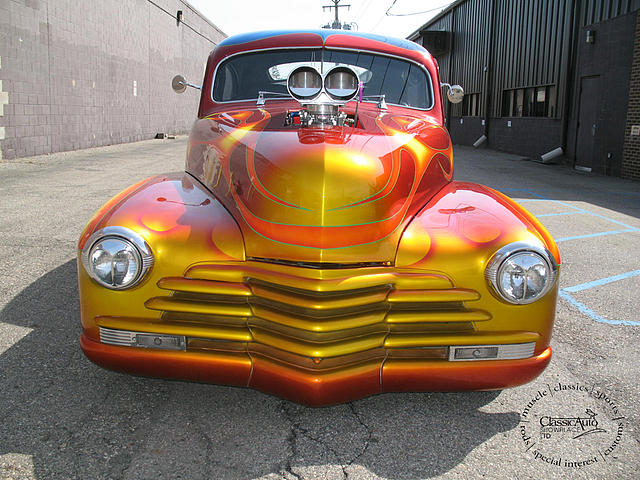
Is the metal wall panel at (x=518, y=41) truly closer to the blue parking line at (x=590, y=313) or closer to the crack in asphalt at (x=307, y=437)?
the blue parking line at (x=590, y=313)

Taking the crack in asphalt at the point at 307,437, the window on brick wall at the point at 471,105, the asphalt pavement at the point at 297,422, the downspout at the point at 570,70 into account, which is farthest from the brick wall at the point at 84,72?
the downspout at the point at 570,70

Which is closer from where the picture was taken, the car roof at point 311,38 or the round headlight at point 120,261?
the round headlight at point 120,261

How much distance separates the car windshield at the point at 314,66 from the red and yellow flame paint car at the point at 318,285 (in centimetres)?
149

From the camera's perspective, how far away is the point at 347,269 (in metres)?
2.23

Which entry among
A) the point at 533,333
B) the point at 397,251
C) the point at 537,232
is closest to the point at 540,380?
the point at 533,333

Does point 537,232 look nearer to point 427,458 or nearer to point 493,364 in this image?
point 493,364

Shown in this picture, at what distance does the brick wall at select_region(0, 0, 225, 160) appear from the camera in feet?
40.7

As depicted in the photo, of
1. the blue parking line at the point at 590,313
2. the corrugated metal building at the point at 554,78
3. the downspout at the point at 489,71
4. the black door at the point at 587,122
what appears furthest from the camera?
the downspout at the point at 489,71

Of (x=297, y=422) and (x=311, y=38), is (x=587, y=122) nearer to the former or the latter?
(x=311, y=38)

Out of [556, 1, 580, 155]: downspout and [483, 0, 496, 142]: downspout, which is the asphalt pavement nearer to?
[556, 1, 580, 155]: downspout

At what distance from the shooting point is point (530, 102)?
18.4 metres

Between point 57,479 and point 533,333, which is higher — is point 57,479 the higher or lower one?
the lower one

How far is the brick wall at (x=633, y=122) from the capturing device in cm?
1229

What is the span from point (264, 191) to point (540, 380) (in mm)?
1711
